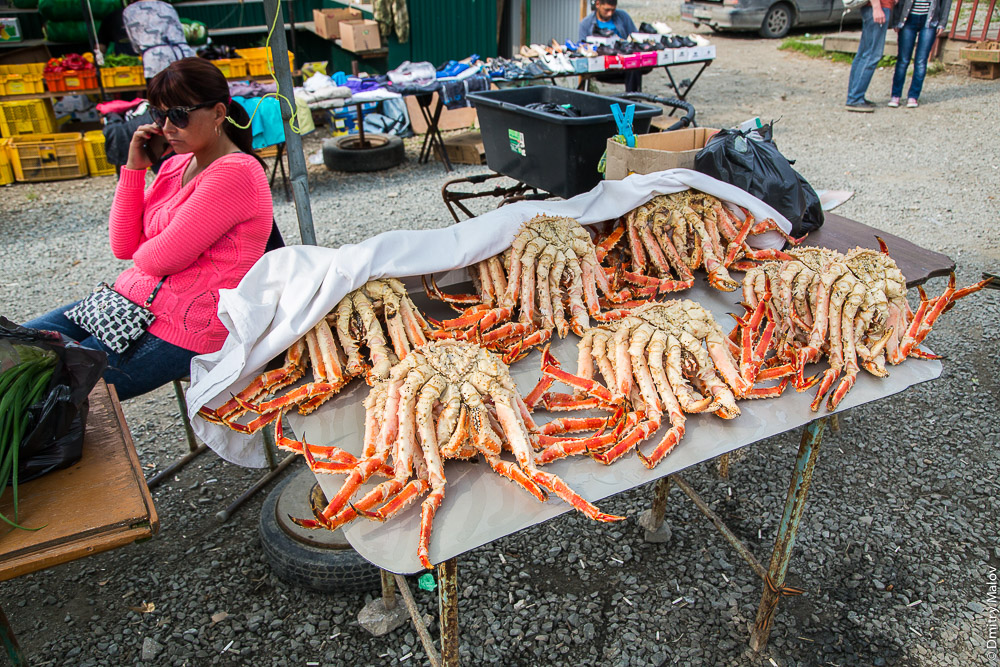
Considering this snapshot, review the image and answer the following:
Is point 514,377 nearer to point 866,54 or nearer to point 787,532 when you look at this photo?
point 787,532

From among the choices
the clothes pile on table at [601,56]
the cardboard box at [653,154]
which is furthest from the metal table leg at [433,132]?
the cardboard box at [653,154]

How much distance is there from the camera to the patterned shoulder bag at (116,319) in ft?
8.29

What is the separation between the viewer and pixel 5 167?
25.1ft

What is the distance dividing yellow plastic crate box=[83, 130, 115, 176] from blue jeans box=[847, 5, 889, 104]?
9.94 metres

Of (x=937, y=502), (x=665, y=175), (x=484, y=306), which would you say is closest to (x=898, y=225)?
(x=937, y=502)

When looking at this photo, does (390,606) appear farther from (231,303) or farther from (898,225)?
(898,225)

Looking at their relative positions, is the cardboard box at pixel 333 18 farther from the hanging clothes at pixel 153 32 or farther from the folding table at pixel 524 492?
the folding table at pixel 524 492

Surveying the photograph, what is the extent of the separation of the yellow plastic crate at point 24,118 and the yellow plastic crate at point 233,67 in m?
2.10

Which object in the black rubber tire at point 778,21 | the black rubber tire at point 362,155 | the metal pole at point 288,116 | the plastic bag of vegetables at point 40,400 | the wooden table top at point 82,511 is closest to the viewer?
the wooden table top at point 82,511

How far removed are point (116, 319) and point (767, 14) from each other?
16.5m

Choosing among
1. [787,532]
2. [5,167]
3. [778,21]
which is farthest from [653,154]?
[778,21]

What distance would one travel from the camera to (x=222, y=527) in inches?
123

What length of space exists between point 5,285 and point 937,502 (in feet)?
21.7

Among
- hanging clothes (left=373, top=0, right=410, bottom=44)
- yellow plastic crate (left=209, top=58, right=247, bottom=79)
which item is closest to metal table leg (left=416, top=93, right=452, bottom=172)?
yellow plastic crate (left=209, top=58, right=247, bottom=79)
